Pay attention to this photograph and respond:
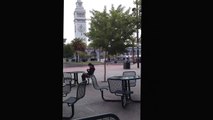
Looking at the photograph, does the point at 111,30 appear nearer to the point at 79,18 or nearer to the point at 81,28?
the point at 79,18

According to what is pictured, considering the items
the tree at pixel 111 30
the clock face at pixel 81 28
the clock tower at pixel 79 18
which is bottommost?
the tree at pixel 111 30

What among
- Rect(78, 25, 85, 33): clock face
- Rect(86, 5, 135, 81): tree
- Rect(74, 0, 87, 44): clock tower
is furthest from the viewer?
Rect(74, 0, 87, 44): clock tower

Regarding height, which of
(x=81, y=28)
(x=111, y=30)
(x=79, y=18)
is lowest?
(x=111, y=30)

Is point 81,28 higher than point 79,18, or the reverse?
point 79,18

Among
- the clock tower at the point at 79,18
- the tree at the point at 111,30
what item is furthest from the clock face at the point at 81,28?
the tree at the point at 111,30

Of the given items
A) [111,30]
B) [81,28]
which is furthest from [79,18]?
[111,30]

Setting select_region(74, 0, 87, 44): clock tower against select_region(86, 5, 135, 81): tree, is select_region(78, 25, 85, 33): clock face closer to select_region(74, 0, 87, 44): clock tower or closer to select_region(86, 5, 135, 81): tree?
select_region(74, 0, 87, 44): clock tower

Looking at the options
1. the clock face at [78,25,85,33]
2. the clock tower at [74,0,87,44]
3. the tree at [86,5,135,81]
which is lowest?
the tree at [86,5,135,81]

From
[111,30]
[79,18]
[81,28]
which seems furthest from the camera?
[81,28]

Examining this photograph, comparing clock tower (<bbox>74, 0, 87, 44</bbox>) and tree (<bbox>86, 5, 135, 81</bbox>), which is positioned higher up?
clock tower (<bbox>74, 0, 87, 44</bbox>)

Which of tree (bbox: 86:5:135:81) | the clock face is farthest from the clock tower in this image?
tree (bbox: 86:5:135:81)

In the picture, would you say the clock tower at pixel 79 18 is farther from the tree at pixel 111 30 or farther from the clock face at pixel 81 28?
the tree at pixel 111 30

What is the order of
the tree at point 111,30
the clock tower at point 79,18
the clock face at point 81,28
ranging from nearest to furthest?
1. the tree at point 111,30
2. the clock face at point 81,28
3. the clock tower at point 79,18
